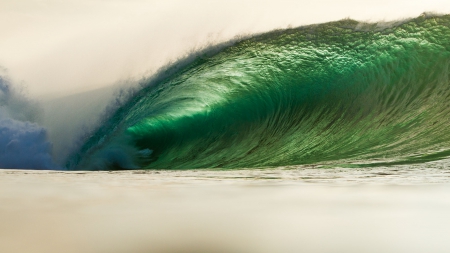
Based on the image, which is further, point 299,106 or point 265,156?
point 299,106

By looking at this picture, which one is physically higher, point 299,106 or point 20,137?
point 20,137

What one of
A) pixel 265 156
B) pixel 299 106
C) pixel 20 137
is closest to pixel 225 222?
pixel 265 156

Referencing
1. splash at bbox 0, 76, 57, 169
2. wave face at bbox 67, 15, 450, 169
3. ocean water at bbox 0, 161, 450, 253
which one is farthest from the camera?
splash at bbox 0, 76, 57, 169

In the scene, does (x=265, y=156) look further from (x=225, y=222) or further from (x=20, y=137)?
(x=20, y=137)

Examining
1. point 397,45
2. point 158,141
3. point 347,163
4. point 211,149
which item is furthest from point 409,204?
point 158,141

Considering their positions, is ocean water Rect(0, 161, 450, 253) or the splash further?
the splash

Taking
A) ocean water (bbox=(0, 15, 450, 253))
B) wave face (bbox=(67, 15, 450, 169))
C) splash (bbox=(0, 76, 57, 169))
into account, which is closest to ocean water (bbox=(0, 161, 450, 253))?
ocean water (bbox=(0, 15, 450, 253))

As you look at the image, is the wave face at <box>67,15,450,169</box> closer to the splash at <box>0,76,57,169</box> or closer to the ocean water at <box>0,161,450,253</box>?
the splash at <box>0,76,57,169</box>

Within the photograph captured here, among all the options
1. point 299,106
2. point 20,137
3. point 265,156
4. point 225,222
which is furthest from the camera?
point 20,137

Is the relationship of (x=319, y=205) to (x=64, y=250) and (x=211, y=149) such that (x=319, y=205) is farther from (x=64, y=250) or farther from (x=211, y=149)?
(x=211, y=149)
